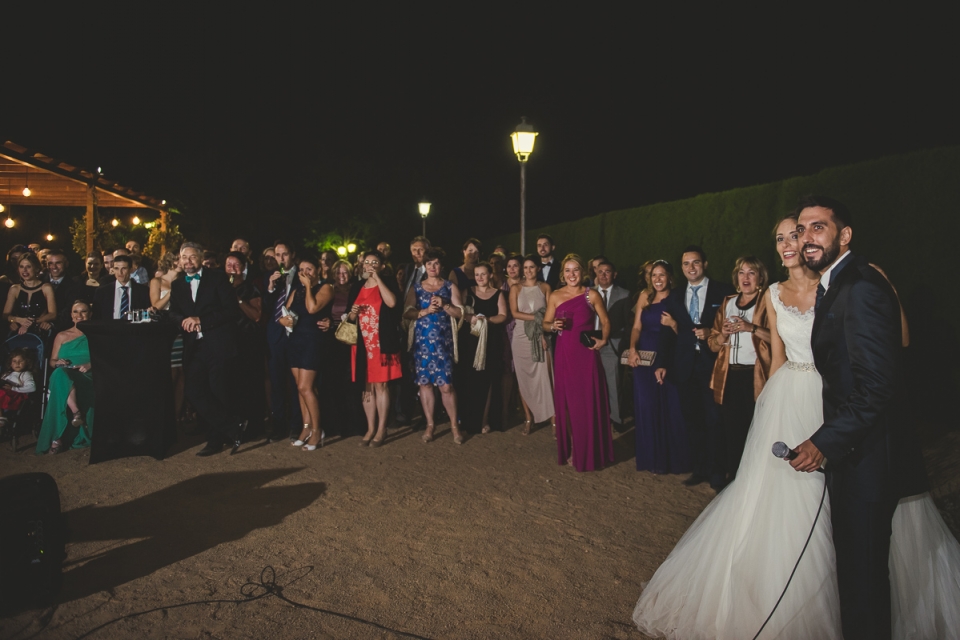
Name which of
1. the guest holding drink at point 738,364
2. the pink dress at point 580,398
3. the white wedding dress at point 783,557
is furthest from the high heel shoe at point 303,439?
the white wedding dress at point 783,557

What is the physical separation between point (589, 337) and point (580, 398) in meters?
0.58

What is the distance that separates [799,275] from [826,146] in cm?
1705

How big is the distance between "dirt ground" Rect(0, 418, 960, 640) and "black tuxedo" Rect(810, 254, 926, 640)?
1.16 metres

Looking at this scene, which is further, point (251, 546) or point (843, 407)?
point (251, 546)

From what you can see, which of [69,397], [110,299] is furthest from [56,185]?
[69,397]

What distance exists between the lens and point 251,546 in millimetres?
4445

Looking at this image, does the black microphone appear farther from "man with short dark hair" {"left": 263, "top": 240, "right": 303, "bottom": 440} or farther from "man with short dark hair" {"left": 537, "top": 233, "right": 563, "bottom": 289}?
"man with short dark hair" {"left": 537, "top": 233, "right": 563, "bottom": 289}

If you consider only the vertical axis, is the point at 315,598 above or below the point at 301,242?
below

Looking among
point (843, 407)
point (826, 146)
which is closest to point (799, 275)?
point (843, 407)

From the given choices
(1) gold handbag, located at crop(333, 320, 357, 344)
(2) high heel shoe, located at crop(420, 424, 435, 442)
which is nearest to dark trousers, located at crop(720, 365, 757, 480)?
(2) high heel shoe, located at crop(420, 424, 435, 442)

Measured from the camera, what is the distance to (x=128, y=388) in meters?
6.68

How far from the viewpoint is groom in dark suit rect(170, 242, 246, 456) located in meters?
6.89

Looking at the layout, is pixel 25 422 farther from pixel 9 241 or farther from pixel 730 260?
pixel 9 241

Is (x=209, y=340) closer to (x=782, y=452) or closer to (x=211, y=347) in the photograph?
(x=211, y=347)
